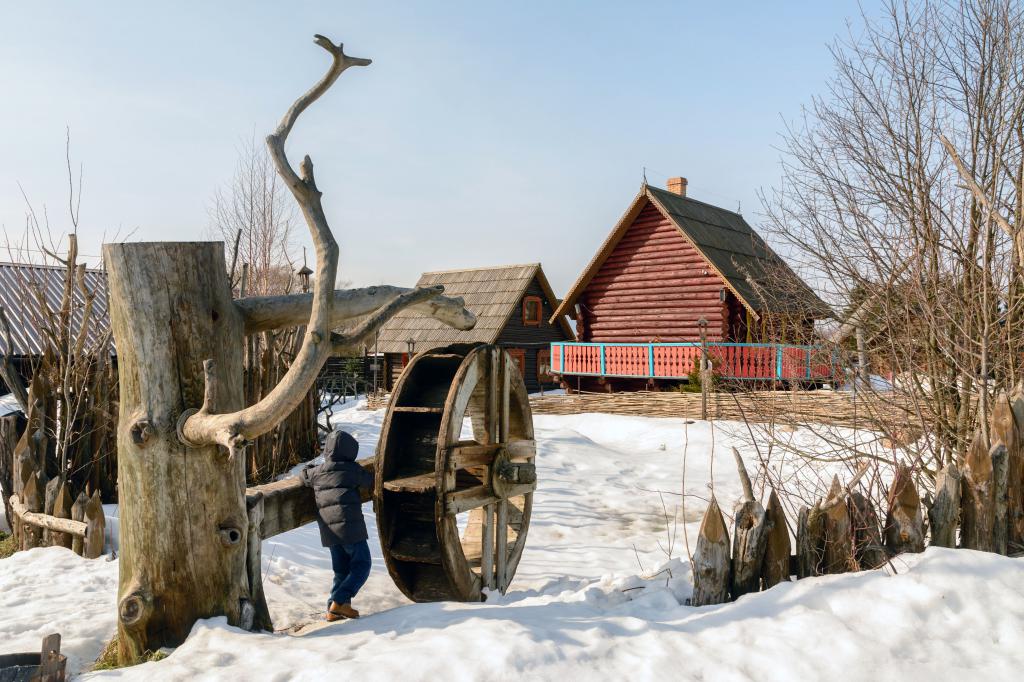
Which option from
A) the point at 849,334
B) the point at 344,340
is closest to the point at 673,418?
the point at 849,334

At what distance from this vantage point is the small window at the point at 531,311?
28.4 meters

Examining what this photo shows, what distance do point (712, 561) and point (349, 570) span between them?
2479 millimetres

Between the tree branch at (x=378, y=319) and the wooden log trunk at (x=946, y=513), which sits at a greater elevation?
the tree branch at (x=378, y=319)

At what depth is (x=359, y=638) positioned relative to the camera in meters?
4.04

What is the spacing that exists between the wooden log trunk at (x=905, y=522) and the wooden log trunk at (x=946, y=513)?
0.41 feet

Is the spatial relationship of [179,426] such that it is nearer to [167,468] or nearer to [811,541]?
[167,468]

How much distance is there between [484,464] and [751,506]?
7.50 feet

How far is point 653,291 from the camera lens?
21219 mm

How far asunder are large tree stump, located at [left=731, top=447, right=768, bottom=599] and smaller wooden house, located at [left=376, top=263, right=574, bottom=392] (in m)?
21.8

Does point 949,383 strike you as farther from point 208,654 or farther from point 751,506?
point 208,654

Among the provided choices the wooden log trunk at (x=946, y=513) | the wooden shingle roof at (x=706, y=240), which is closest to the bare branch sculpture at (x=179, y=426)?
the wooden log trunk at (x=946, y=513)

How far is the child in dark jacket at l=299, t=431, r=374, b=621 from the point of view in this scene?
511 cm

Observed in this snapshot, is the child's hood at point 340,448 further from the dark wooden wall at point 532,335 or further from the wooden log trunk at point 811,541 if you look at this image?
the dark wooden wall at point 532,335

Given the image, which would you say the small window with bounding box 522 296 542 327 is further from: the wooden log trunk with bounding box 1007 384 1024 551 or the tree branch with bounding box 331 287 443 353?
the wooden log trunk with bounding box 1007 384 1024 551
